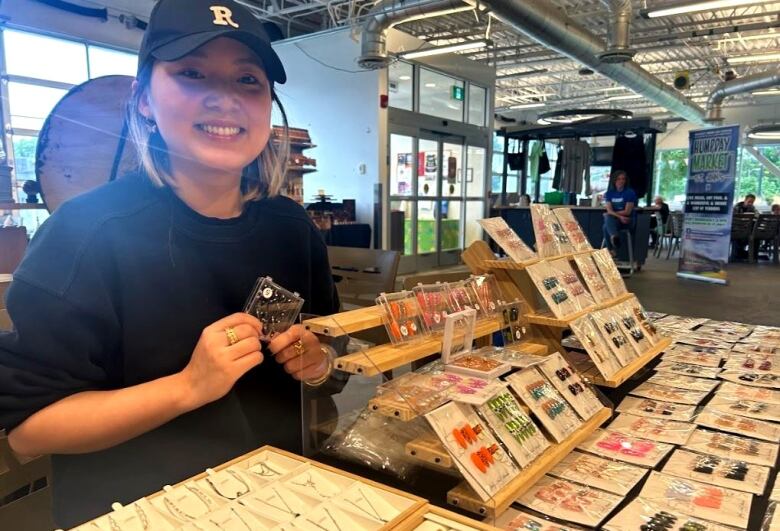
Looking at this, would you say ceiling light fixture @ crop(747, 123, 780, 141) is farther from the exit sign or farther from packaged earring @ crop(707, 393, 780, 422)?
packaged earring @ crop(707, 393, 780, 422)

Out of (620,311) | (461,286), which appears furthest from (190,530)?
(620,311)

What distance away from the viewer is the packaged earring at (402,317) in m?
1.18

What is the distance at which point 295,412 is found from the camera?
3.69 ft

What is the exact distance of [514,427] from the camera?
106 cm

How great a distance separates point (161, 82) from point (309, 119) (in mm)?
7365

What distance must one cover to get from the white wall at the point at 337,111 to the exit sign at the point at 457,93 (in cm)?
233

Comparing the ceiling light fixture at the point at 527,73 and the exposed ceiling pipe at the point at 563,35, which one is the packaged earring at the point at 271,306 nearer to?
the exposed ceiling pipe at the point at 563,35

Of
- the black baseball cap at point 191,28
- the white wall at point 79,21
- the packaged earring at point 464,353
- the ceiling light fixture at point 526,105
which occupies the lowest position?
the packaged earring at point 464,353

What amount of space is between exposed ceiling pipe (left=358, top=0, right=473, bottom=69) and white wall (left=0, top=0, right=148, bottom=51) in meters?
2.62

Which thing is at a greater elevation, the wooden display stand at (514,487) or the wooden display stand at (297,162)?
the wooden display stand at (297,162)

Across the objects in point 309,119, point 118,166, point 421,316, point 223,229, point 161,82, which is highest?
point 309,119

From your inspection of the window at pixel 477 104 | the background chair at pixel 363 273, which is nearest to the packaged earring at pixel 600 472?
the background chair at pixel 363 273

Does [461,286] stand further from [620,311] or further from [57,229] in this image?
[57,229]

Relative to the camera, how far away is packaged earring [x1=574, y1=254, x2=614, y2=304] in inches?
73.1
